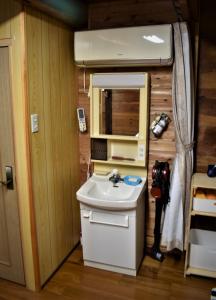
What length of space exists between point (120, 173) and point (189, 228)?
81 cm

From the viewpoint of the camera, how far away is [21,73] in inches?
80.5

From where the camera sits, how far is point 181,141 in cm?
250

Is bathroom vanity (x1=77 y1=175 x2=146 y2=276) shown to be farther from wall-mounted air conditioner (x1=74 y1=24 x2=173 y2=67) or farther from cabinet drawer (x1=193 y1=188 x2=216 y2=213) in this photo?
wall-mounted air conditioner (x1=74 y1=24 x2=173 y2=67)

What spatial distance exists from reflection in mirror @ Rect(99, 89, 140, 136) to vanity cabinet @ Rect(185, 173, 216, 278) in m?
0.72

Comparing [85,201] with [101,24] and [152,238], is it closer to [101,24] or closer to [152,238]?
[152,238]

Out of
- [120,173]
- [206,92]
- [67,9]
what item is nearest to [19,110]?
[67,9]

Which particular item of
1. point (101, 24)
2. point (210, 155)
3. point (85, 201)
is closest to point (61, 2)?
point (101, 24)

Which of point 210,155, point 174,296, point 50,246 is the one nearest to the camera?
point 174,296

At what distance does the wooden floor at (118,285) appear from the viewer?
237 centimetres

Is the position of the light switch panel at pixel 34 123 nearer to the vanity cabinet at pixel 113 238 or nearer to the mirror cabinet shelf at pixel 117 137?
the mirror cabinet shelf at pixel 117 137

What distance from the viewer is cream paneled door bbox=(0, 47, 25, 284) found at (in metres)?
2.13

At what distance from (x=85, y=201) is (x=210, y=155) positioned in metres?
1.19

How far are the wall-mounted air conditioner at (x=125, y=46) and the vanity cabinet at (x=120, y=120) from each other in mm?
153

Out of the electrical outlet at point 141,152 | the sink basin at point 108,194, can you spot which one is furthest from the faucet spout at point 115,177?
the electrical outlet at point 141,152
